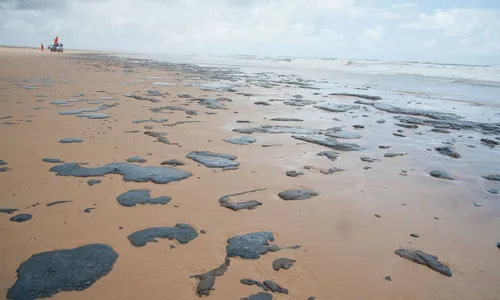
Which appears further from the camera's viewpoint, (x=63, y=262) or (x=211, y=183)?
(x=211, y=183)

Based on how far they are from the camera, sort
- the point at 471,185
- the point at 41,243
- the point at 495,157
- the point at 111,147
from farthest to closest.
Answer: the point at 495,157, the point at 111,147, the point at 471,185, the point at 41,243

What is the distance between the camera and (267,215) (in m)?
3.34

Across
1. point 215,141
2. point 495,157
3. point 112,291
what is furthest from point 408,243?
point 495,157

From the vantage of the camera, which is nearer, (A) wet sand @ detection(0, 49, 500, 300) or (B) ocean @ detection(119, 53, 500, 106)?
(A) wet sand @ detection(0, 49, 500, 300)

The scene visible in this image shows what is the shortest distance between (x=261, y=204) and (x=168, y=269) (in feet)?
4.56

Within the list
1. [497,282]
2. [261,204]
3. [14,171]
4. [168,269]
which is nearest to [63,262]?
[168,269]

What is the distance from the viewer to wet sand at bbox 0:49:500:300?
2389 millimetres

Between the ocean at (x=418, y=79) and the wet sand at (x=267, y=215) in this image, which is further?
the ocean at (x=418, y=79)

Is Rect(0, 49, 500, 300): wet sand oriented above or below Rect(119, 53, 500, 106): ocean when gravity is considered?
below

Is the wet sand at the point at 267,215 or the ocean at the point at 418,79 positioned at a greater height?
the ocean at the point at 418,79

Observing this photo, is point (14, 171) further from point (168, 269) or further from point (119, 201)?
point (168, 269)

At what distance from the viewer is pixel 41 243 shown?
2.63 metres

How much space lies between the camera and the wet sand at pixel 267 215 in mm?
2389

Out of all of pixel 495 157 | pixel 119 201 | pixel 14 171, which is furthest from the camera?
pixel 495 157
